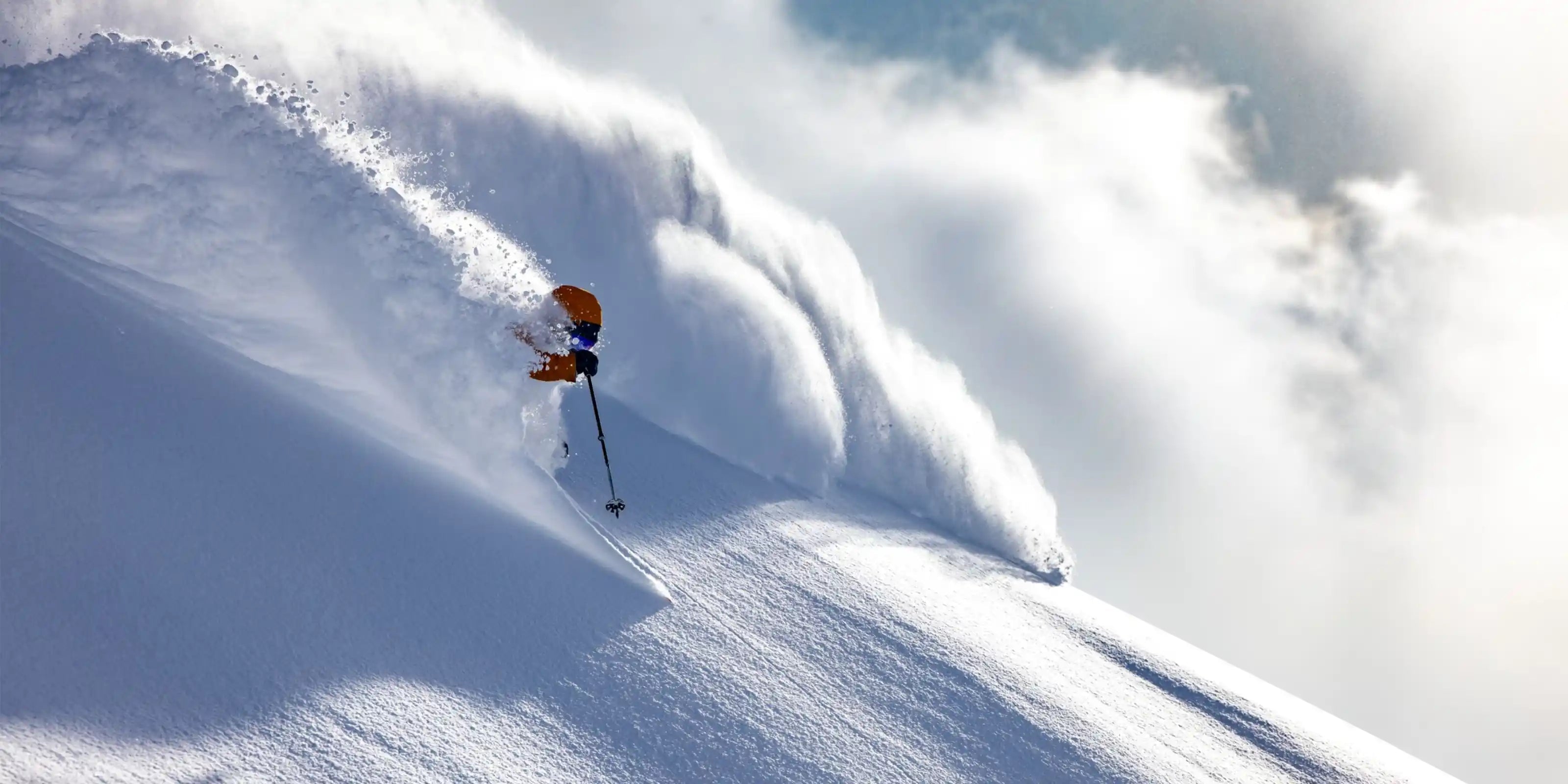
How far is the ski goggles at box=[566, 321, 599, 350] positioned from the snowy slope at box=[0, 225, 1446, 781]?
137 cm

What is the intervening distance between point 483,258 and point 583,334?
139cm

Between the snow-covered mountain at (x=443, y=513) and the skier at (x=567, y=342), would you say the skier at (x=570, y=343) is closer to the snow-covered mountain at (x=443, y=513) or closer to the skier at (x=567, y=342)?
the skier at (x=567, y=342)

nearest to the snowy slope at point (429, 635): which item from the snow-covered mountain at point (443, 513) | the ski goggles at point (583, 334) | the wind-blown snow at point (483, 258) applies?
the snow-covered mountain at point (443, 513)

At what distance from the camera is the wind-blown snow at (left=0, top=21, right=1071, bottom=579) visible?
1024 cm

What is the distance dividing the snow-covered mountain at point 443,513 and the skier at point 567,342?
0.23 metres

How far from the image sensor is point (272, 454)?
8945 mm

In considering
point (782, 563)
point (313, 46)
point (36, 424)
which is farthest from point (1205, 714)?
point (313, 46)

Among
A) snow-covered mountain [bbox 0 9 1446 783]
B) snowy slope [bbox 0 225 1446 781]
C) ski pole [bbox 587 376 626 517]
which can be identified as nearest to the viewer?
snowy slope [bbox 0 225 1446 781]

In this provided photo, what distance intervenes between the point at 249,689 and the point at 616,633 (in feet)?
9.46

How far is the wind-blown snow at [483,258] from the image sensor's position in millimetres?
10242

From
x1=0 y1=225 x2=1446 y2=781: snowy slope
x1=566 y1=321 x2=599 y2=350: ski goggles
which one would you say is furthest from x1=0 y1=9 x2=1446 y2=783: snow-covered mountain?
x1=566 y1=321 x2=599 y2=350: ski goggles

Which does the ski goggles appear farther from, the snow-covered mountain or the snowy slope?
the snowy slope

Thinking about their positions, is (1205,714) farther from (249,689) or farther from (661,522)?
(249,689)

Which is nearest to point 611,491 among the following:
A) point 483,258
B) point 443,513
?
point 443,513
